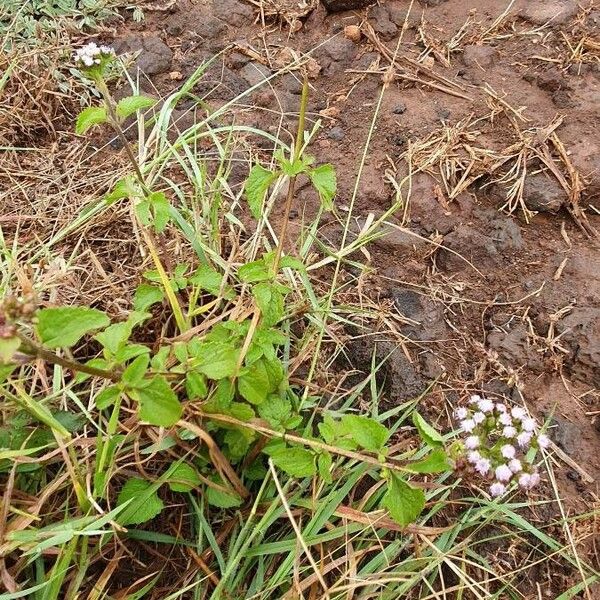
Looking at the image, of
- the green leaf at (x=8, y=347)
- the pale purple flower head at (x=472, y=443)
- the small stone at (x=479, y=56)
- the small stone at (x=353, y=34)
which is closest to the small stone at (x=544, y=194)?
the small stone at (x=479, y=56)

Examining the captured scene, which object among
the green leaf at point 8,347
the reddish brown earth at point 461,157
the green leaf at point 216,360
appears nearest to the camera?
the green leaf at point 8,347

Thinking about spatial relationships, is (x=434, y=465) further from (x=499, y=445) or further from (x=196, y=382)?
(x=196, y=382)

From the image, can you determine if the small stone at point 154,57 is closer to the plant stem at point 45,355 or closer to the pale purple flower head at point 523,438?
the plant stem at point 45,355

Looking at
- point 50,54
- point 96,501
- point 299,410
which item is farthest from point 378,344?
point 50,54

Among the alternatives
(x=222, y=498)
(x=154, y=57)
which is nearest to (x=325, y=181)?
(x=222, y=498)

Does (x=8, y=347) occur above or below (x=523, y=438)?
above
